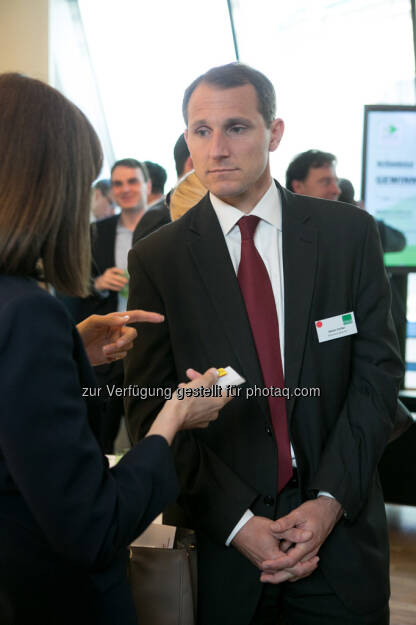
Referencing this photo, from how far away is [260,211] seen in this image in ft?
5.17

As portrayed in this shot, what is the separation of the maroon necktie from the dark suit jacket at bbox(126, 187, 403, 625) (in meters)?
0.03

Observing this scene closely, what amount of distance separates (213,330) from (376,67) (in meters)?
5.91

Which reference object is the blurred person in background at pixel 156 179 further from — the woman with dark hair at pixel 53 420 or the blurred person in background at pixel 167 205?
the woman with dark hair at pixel 53 420

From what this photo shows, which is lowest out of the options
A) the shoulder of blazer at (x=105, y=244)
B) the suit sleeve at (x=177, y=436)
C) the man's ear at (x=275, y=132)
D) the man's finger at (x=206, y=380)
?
the shoulder of blazer at (x=105, y=244)

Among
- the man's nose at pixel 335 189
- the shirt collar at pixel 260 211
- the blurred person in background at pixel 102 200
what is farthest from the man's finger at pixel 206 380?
the blurred person in background at pixel 102 200

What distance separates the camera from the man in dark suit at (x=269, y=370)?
1.42 meters

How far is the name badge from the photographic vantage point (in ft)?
4.87

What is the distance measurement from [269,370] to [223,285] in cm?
24

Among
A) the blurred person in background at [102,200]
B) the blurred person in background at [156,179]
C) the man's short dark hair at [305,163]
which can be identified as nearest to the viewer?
the man's short dark hair at [305,163]

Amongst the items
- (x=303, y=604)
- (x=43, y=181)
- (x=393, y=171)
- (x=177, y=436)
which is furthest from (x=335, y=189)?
(x=43, y=181)

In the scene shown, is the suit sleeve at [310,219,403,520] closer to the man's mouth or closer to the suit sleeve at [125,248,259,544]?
the suit sleeve at [125,248,259,544]

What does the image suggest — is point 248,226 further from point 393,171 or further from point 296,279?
point 393,171

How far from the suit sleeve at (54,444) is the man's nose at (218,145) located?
2.55ft

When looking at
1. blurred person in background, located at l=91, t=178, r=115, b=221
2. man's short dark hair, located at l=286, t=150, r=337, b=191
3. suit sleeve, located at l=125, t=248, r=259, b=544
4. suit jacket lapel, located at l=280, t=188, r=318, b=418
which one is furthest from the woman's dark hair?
blurred person in background, located at l=91, t=178, r=115, b=221
